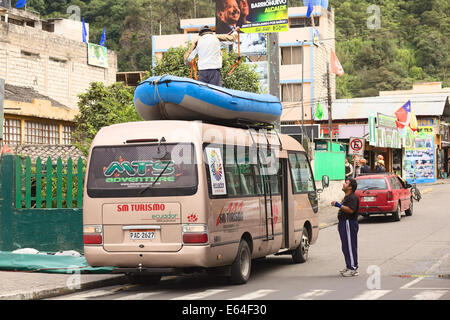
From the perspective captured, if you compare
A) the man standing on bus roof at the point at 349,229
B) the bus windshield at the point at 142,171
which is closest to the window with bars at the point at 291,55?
the man standing on bus roof at the point at 349,229

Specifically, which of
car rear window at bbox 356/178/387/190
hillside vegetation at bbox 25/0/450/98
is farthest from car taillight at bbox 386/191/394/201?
hillside vegetation at bbox 25/0/450/98

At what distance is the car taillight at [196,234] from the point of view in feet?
35.7

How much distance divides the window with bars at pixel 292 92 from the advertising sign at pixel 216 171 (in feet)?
200

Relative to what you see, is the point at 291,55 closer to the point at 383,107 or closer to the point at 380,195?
the point at 383,107

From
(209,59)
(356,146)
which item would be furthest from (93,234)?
(356,146)

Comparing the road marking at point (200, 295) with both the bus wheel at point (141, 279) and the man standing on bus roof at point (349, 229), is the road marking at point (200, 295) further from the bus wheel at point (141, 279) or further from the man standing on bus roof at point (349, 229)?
the man standing on bus roof at point (349, 229)

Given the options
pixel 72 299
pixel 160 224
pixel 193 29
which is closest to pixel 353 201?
pixel 160 224

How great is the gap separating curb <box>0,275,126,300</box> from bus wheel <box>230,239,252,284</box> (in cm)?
213

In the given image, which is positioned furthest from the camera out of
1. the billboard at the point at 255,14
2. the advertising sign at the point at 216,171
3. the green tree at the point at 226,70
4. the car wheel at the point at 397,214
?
the green tree at the point at 226,70

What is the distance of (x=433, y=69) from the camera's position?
114m

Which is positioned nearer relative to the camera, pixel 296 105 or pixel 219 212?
pixel 219 212

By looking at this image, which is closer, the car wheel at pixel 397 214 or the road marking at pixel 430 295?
the road marking at pixel 430 295
